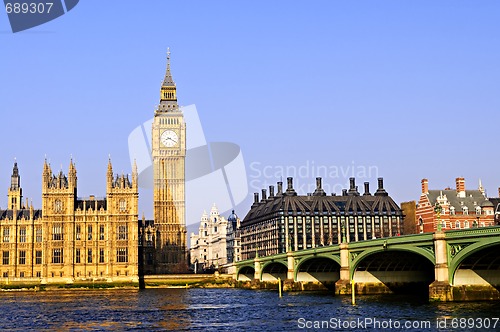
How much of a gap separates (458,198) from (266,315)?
87.2m

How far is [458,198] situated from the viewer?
516ft

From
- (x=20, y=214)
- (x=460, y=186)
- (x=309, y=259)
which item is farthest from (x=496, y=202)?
(x=20, y=214)

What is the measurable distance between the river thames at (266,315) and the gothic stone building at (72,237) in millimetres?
67123

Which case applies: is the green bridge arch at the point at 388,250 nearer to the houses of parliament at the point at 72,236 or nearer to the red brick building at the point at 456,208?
the red brick building at the point at 456,208

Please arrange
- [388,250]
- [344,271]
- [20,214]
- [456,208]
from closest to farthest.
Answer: [388,250]
[344,271]
[456,208]
[20,214]

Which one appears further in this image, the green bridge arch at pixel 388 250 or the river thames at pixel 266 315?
the green bridge arch at pixel 388 250

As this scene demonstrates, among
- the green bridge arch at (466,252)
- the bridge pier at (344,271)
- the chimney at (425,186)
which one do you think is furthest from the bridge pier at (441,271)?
the chimney at (425,186)

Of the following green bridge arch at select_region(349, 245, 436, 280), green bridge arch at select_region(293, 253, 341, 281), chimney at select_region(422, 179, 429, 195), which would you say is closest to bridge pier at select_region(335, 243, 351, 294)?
green bridge arch at select_region(349, 245, 436, 280)

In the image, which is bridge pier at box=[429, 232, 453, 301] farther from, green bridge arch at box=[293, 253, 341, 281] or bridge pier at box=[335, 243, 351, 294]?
green bridge arch at box=[293, 253, 341, 281]

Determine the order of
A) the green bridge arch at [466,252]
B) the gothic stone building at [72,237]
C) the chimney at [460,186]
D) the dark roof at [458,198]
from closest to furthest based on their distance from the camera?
the green bridge arch at [466,252], the dark roof at [458,198], the chimney at [460,186], the gothic stone building at [72,237]

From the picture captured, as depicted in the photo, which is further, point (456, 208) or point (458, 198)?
point (458, 198)

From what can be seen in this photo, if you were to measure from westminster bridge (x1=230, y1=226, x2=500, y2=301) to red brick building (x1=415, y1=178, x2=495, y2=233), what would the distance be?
96.2 feet

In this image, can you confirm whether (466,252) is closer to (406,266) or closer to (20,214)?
(406,266)

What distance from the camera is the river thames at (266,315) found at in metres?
65.6
